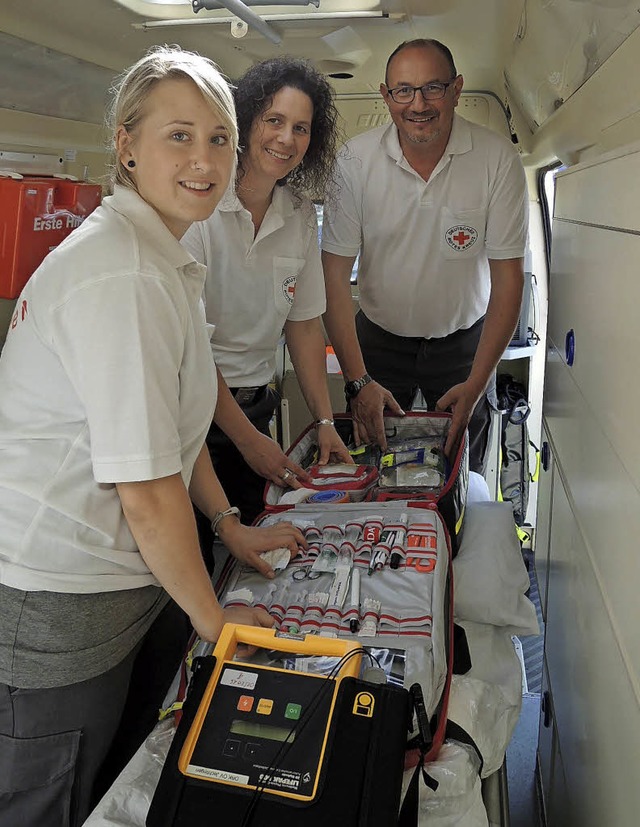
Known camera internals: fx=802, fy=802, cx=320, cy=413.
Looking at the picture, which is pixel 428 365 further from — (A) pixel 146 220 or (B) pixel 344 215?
(A) pixel 146 220

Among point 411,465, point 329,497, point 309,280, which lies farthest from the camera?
point 309,280

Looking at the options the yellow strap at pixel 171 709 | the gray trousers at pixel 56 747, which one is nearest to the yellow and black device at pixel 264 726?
the yellow strap at pixel 171 709

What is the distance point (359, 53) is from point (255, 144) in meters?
1.66

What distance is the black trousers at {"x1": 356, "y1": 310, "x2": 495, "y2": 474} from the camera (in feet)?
10.2

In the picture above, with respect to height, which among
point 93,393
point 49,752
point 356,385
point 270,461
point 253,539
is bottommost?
point 49,752

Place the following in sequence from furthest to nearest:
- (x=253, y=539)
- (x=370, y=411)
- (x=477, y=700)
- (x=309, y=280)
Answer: (x=370, y=411), (x=309, y=280), (x=253, y=539), (x=477, y=700)

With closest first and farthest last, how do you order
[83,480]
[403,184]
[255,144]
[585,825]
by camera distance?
[83,480] → [585,825] → [255,144] → [403,184]

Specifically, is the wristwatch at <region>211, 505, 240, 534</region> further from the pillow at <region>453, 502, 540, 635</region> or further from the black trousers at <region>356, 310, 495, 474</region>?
the black trousers at <region>356, 310, 495, 474</region>

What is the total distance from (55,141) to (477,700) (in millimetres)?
2402

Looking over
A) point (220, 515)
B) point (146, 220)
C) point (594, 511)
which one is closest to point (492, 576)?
point (594, 511)

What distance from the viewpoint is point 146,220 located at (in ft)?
4.71

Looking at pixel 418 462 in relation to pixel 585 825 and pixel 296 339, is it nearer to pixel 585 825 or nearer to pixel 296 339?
pixel 296 339

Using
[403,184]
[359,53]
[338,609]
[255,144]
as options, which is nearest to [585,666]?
[338,609]

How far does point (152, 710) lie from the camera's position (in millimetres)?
1800
